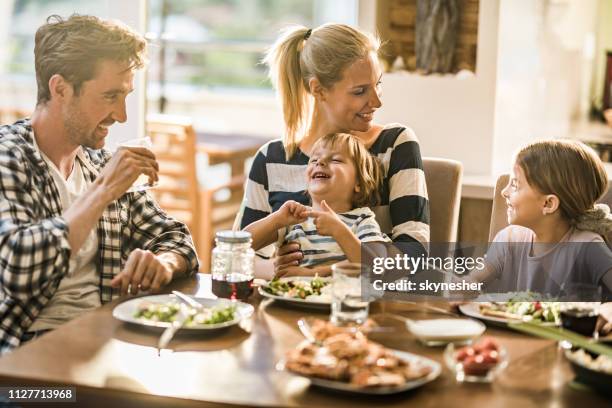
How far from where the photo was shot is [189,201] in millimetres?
5020

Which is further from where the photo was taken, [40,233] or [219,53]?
[219,53]

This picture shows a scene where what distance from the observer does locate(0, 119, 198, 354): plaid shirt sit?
1863 mm

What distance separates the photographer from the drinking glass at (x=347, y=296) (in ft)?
5.59

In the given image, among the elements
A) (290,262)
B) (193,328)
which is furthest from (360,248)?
(193,328)

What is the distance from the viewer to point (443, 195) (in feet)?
8.48

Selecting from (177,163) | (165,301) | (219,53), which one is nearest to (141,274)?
(165,301)

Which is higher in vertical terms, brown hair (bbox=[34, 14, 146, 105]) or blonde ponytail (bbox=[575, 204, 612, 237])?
brown hair (bbox=[34, 14, 146, 105])

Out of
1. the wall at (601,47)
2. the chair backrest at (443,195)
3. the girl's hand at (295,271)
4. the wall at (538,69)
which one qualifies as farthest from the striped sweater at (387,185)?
the wall at (601,47)

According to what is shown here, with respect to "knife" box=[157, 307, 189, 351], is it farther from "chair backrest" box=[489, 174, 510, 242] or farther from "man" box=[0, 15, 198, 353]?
"chair backrest" box=[489, 174, 510, 242]

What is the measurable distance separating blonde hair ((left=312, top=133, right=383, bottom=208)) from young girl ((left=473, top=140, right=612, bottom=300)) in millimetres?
347

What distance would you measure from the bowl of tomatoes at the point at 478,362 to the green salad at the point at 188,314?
45cm

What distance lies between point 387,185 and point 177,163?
106 inches

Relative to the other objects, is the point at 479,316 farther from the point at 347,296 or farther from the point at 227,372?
the point at 227,372

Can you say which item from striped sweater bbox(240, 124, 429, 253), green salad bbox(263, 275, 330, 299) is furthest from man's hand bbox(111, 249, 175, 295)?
striped sweater bbox(240, 124, 429, 253)
